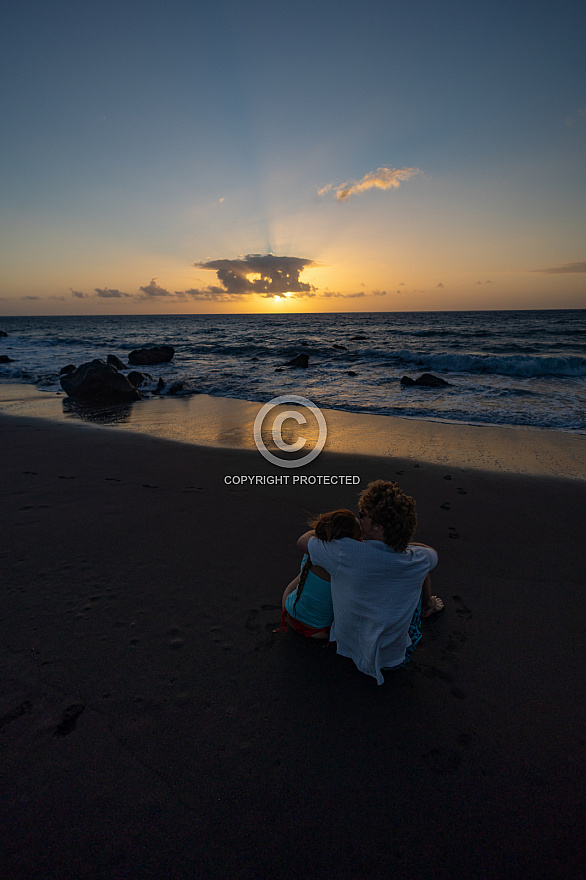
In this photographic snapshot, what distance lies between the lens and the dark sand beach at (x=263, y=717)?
1.75 metres

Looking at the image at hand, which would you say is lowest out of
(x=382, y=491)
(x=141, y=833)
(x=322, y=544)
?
(x=141, y=833)

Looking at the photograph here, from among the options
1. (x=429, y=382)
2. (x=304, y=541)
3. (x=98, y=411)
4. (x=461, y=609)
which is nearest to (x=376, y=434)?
(x=461, y=609)

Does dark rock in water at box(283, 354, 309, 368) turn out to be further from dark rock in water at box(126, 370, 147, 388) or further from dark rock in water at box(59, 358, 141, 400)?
dark rock in water at box(59, 358, 141, 400)

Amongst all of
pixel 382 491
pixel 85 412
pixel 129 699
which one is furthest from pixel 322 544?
pixel 85 412

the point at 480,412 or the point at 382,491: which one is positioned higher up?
the point at 382,491

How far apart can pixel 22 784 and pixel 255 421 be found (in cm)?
821

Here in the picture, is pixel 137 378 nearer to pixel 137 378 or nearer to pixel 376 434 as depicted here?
pixel 137 378

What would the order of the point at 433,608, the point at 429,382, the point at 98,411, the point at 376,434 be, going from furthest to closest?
the point at 429,382 < the point at 98,411 < the point at 376,434 < the point at 433,608

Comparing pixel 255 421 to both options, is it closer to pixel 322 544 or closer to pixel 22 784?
pixel 322 544

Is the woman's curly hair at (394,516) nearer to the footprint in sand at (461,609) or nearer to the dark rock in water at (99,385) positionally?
the footprint in sand at (461,609)

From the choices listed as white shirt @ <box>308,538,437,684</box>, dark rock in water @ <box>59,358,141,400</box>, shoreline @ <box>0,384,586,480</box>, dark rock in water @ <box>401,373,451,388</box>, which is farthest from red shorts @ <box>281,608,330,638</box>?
dark rock in water @ <box>401,373,451,388</box>

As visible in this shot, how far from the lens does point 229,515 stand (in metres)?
4.75

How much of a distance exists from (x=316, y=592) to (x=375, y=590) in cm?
48

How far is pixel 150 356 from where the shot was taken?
→ 2253cm
